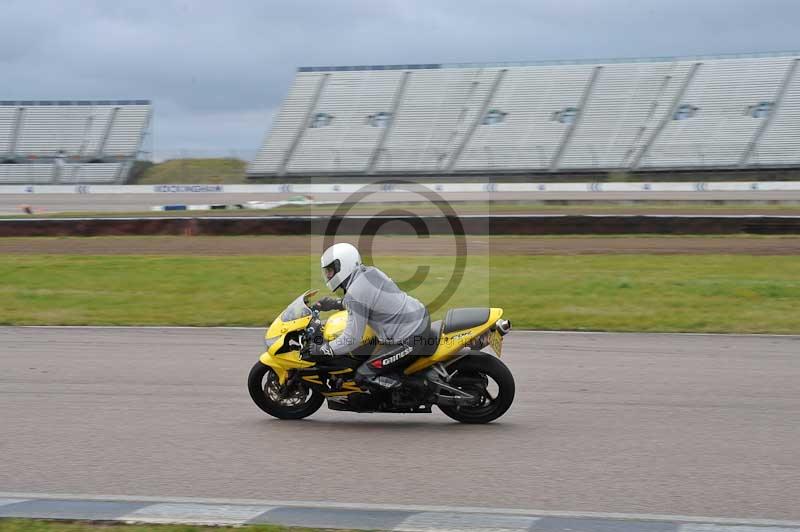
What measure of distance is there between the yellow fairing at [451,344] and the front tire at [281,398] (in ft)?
2.79

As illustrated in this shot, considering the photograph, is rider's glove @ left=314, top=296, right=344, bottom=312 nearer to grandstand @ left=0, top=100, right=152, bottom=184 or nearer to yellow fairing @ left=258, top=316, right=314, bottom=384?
yellow fairing @ left=258, top=316, right=314, bottom=384

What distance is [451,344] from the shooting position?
6.99m

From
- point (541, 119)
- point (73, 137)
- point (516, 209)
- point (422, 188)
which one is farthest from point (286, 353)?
point (73, 137)

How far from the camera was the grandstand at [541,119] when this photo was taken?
160ft

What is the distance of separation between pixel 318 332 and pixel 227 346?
431 centimetres

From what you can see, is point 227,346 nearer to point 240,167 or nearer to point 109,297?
point 109,297

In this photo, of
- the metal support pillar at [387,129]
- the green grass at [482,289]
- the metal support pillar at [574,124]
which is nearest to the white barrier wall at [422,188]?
the metal support pillar at [387,129]

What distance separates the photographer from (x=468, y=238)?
2491 centimetres

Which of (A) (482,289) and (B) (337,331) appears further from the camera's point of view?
(A) (482,289)

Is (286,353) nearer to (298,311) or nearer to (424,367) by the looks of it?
(298,311)

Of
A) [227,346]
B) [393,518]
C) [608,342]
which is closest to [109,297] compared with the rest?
[227,346]

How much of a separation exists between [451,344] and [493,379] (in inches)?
17.3

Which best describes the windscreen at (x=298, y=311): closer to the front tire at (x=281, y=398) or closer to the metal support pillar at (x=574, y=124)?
the front tire at (x=281, y=398)

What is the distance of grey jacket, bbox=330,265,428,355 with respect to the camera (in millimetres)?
6895
